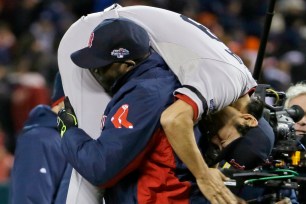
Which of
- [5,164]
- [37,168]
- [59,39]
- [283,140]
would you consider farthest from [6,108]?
[283,140]

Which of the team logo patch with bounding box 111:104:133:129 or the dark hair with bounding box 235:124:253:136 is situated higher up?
the team logo patch with bounding box 111:104:133:129

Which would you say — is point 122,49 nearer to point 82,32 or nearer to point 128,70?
point 128,70

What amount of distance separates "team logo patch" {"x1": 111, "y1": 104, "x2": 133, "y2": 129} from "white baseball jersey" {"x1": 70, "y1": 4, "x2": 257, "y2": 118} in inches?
8.0

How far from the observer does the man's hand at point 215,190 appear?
3.34 m

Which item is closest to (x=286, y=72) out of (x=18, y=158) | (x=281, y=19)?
(x=281, y=19)

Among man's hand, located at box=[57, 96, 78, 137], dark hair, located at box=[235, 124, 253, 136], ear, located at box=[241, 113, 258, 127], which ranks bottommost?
man's hand, located at box=[57, 96, 78, 137]

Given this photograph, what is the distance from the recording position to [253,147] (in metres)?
3.46

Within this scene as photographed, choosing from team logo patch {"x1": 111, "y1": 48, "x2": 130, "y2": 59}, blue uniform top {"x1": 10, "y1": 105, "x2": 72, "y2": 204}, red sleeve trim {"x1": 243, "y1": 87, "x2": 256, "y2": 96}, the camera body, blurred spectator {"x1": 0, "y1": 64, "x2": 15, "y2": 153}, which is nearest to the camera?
team logo patch {"x1": 111, "y1": 48, "x2": 130, "y2": 59}

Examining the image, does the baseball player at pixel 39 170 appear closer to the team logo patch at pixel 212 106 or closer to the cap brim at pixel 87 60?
the cap brim at pixel 87 60

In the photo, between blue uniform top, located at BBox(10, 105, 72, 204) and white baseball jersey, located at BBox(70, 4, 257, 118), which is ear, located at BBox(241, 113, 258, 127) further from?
blue uniform top, located at BBox(10, 105, 72, 204)

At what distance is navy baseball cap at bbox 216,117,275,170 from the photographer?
11.3ft

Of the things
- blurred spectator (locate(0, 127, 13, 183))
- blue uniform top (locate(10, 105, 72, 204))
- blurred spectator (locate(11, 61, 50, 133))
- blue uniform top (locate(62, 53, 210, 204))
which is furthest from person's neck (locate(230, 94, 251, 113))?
blurred spectator (locate(11, 61, 50, 133))

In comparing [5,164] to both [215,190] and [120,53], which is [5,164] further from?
[215,190]

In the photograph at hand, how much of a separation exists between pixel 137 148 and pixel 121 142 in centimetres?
7
